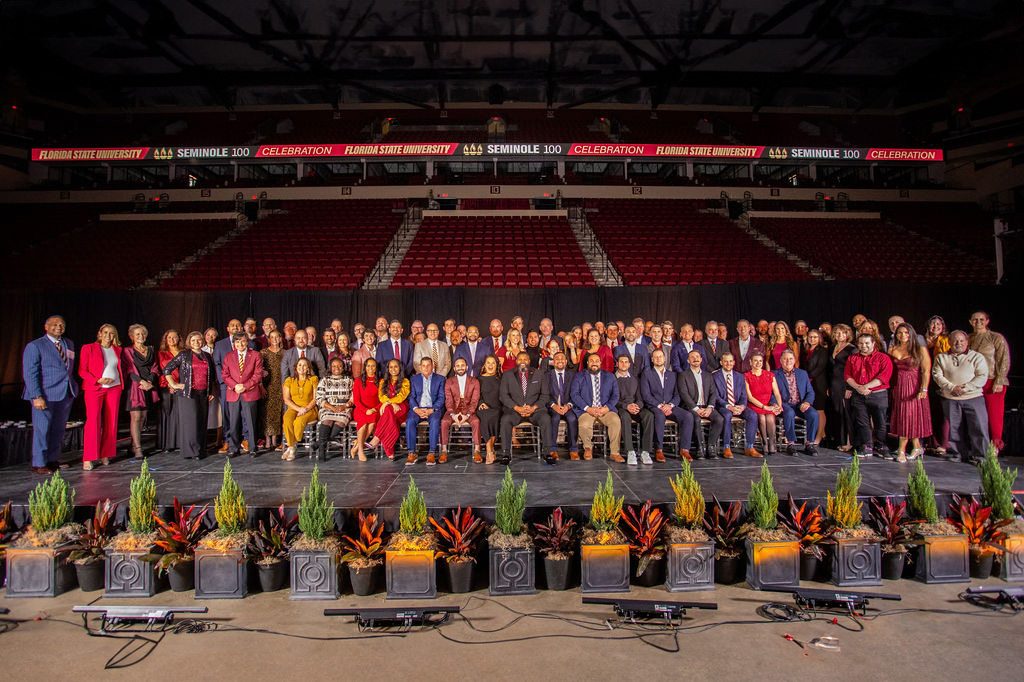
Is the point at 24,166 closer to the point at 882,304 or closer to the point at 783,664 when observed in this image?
the point at 783,664

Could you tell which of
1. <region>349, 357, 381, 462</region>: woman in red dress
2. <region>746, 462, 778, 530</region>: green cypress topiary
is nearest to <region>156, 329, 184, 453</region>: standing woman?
<region>349, 357, 381, 462</region>: woman in red dress

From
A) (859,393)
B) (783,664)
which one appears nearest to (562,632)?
(783,664)

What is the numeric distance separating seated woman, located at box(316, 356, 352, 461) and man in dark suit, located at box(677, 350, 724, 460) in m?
3.89

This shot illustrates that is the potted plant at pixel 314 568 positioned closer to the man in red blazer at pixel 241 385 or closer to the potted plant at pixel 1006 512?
the man in red blazer at pixel 241 385

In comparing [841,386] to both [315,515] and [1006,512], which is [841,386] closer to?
[1006,512]

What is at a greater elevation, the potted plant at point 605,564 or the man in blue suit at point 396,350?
the man in blue suit at point 396,350

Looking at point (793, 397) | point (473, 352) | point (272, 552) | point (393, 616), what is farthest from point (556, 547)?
point (793, 397)

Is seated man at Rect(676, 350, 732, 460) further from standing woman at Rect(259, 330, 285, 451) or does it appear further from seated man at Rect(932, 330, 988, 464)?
standing woman at Rect(259, 330, 285, 451)

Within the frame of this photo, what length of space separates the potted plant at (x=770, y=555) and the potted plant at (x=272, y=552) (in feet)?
10.2

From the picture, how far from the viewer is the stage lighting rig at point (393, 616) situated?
278cm

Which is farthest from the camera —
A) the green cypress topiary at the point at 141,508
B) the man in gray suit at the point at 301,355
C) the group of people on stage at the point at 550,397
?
the man in gray suit at the point at 301,355

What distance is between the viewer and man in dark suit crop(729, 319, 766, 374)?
6.40 metres

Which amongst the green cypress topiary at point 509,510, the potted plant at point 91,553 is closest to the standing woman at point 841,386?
the green cypress topiary at point 509,510

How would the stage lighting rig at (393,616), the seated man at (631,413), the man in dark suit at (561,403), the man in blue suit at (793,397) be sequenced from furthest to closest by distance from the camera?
the man in blue suit at (793,397) → the man in dark suit at (561,403) → the seated man at (631,413) → the stage lighting rig at (393,616)
